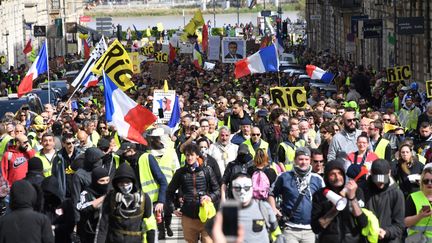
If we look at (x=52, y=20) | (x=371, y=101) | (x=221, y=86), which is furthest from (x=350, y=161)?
(x=52, y=20)

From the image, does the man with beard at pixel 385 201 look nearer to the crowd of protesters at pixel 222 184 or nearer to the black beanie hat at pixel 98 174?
the crowd of protesters at pixel 222 184

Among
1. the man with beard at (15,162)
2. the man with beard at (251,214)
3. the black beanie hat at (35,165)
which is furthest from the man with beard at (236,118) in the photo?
the man with beard at (251,214)

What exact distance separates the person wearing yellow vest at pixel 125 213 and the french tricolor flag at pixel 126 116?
393cm

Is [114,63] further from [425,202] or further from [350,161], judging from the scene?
[425,202]

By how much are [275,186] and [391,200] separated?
1718mm

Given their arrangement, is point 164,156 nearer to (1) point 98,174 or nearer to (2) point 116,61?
(1) point 98,174

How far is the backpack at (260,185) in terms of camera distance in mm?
12625

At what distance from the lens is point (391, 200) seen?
1109 centimetres

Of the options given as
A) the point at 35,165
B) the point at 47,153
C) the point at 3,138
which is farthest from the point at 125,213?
the point at 3,138

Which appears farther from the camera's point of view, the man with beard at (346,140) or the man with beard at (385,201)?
the man with beard at (346,140)

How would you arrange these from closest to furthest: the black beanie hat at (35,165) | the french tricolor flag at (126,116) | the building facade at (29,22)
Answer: the black beanie hat at (35,165) < the french tricolor flag at (126,116) < the building facade at (29,22)

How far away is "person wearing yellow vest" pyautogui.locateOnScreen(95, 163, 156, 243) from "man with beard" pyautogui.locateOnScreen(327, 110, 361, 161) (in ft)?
14.2

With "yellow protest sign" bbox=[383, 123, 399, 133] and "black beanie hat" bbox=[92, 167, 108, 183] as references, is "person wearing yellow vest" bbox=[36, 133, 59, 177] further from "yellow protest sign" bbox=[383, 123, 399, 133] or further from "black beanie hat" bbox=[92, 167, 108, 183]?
"yellow protest sign" bbox=[383, 123, 399, 133]

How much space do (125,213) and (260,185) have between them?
198 cm
